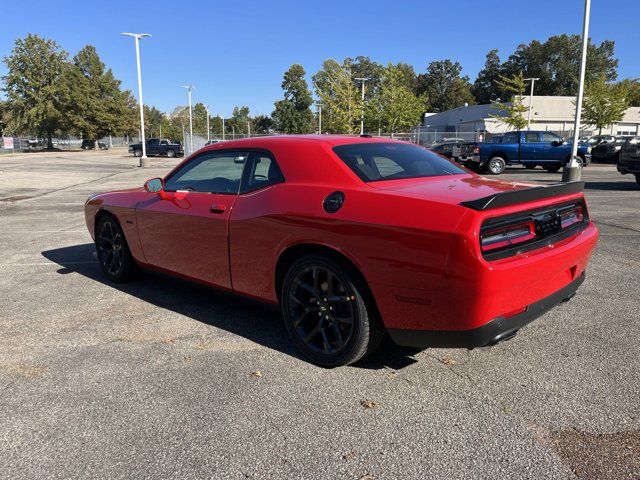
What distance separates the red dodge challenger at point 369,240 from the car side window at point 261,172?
0.01 meters

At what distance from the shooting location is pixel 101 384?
320 cm

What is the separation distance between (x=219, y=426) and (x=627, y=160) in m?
15.2

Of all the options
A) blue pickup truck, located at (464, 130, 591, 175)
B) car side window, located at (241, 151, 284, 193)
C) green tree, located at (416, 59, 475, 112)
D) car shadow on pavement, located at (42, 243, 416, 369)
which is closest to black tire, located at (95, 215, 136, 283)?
car shadow on pavement, located at (42, 243, 416, 369)

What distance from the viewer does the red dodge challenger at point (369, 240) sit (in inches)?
107

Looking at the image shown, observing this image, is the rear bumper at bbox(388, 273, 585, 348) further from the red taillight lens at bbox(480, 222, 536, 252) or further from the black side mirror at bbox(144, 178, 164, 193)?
the black side mirror at bbox(144, 178, 164, 193)

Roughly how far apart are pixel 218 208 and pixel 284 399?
5.23ft

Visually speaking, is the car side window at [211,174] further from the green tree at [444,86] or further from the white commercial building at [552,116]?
the green tree at [444,86]

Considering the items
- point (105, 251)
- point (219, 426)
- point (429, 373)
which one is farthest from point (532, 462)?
point (105, 251)

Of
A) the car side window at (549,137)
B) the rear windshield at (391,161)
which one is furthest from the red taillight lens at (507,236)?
the car side window at (549,137)

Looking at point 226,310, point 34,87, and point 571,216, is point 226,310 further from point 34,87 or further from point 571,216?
point 34,87

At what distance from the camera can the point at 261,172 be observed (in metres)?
3.79

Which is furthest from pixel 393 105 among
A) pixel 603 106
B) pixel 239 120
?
pixel 239 120

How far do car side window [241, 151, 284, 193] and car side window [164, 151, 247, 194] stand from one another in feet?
0.31

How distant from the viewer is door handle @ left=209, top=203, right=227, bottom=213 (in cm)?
387
